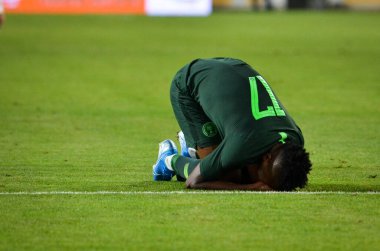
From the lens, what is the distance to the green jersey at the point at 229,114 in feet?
25.2

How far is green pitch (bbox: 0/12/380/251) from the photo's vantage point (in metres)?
6.76

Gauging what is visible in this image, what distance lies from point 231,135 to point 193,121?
2.97 ft

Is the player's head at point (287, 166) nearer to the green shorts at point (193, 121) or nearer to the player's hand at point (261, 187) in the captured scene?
the player's hand at point (261, 187)

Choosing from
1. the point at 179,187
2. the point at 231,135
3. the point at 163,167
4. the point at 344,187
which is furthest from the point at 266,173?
the point at 163,167

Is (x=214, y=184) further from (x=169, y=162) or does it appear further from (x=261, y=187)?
(x=169, y=162)

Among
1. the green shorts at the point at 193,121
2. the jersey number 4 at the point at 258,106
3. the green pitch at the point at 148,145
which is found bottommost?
the green pitch at the point at 148,145

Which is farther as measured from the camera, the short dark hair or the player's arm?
the player's arm

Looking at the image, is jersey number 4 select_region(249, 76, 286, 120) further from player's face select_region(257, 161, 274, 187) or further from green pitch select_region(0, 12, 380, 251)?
green pitch select_region(0, 12, 380, 251)

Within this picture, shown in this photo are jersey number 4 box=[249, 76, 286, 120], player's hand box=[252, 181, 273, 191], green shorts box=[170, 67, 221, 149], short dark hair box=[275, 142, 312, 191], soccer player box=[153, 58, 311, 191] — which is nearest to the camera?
short dark hair box=[275, 142, 312, 191]

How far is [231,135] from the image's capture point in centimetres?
770

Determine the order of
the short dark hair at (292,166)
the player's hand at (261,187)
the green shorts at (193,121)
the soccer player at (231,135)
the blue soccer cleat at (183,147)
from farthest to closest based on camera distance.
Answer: the blue soccer cleat at (183,147) → the green shorts at (193,121) → the player's hand at (261,187) → the soccer player at (231,135) → the short dark hair at (292,166)

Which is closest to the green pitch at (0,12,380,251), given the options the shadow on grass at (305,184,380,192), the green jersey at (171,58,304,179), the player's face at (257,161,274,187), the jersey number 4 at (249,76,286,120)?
the shadow on grass at (305,184,380,192)

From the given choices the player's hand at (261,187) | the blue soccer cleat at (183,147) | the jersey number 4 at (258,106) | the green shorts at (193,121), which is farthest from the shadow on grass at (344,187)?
the blue soccer cleat at (183,147)

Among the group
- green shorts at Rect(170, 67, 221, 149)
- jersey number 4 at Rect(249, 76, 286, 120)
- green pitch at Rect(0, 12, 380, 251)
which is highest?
jersey number 4 at Rect(249, 76, 286, 120)
